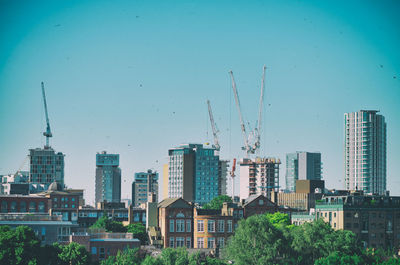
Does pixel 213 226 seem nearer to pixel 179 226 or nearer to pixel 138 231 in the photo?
pixel 179 226

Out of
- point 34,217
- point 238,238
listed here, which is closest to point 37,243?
point 34,217

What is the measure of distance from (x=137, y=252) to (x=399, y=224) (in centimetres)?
5875

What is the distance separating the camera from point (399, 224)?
167 meters

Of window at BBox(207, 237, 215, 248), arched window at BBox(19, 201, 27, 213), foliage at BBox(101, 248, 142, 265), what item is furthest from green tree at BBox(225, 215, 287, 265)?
arched window at BBox(19, 201, 27, 213)

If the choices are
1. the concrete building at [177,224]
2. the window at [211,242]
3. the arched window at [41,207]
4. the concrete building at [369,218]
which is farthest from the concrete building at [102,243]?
the arched window at [41,207]

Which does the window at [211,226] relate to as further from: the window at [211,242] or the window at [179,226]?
the window at [179,226]

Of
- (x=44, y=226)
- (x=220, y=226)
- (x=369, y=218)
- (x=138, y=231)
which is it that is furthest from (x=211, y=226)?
(x=44, y=226)

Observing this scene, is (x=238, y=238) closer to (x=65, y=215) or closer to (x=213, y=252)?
(x=213, y=252)

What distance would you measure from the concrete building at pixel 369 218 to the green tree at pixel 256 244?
1111 inches

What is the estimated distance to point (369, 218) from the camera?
164625mm

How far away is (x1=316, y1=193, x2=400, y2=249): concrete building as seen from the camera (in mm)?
163375

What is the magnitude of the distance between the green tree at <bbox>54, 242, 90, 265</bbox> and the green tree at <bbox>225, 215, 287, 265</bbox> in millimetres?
23886

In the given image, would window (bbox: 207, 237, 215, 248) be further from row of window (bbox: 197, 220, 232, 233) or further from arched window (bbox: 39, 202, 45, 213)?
arched window (bbox: 39, 202, 45, 213)

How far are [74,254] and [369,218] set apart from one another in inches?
2562
